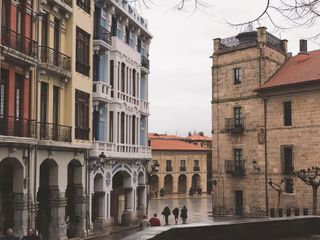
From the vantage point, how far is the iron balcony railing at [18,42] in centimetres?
1861

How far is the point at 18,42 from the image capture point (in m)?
19.4

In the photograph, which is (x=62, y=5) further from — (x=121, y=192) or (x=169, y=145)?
(x=169, y=145)

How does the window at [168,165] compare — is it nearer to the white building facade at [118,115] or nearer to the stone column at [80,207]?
the white building facade at [118,115]

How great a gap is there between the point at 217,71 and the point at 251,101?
4.40 m

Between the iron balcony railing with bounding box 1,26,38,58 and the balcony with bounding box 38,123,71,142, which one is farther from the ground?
the iron balcony railing with bounding box 1,26,38,58

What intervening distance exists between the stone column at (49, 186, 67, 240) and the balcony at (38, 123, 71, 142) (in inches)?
85.2

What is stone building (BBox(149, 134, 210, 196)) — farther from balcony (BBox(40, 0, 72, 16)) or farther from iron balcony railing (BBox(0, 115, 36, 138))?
iron balcony railing (BBox(0, 115, 36, 138))

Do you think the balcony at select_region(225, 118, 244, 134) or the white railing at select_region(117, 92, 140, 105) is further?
the balcony at select_region(225, 118, 244, 134)

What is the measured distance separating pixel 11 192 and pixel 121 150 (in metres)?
10.0

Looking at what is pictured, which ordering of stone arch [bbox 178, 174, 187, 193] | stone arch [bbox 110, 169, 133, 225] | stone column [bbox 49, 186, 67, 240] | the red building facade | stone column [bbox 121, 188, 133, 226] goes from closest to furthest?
the red building facade
stone column [bbox 49, 186, 67, 240]
stone column [bbox 121, 188, 133, 226]
stone arch [bbox 110, 169, 133, 225]
stone arch [bbox 178, 174, 187, 193]

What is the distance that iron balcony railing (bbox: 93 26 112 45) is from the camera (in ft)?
90.3

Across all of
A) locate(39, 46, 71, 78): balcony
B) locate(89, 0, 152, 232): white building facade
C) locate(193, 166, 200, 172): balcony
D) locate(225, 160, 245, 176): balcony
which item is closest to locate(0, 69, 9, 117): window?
locate(39, 46, 71, 78): balcony

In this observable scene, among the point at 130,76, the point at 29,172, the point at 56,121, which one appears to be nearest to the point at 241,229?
the point at 29,172

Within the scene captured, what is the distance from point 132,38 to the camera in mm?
33688
